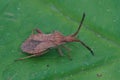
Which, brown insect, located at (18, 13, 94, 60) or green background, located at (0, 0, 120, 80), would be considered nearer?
green background, located at (0, 0, 120, 80)

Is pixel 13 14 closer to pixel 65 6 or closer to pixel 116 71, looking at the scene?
pixel 65 6

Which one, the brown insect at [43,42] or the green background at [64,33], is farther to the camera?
the brown insect at [43,42]

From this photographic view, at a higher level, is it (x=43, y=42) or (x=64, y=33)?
(x=64, y=33)

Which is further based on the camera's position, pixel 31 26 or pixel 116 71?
pixel 31 26

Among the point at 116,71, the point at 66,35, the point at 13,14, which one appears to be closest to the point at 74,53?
the point at 66,35
